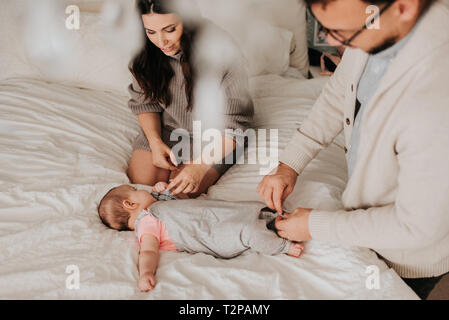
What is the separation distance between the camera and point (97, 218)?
1055mm

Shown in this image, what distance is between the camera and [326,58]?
218 centimetres

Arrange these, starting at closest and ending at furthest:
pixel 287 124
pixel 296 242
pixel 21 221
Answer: pixel 296 242
pixel 21 221
pixel 287 124

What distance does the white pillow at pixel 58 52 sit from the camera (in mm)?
1706

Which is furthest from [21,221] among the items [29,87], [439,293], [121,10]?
[439,293]

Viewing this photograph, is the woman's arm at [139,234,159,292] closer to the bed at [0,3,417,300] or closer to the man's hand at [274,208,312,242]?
the bed at [0,3,417,300]

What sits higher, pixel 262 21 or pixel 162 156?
Answer: pixel 262 21

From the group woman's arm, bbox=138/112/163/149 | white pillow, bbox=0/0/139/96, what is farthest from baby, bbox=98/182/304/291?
white pillow, bbox=0/0/139/96

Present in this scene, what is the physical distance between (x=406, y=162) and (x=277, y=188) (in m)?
0.34

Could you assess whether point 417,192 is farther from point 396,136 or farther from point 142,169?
point 142,169

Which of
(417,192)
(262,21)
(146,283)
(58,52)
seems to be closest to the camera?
(417,192)

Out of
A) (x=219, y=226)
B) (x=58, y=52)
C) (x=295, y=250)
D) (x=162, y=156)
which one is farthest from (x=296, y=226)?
(x=58, y=52)

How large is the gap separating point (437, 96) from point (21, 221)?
1057 millimetres

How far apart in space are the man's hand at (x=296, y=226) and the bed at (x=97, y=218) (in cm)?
6
